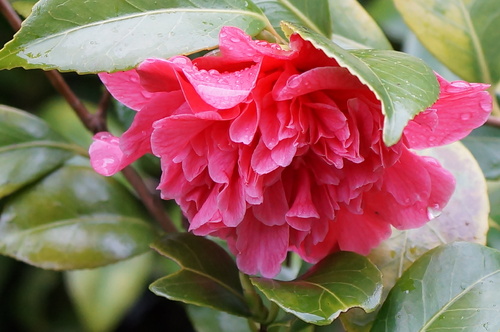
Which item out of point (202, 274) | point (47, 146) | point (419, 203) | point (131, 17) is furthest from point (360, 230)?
point (47, 146)

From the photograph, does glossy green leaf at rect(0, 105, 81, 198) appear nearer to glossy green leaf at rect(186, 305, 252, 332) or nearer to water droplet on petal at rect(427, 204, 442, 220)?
glossy green leaf at rect(186, 305, 252, 332)

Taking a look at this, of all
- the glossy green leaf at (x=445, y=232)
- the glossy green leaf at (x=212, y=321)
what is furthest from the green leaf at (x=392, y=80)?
the glossy green leaf at (x=212, y=321)

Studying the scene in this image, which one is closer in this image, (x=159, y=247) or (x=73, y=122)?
(x=159, y=247)

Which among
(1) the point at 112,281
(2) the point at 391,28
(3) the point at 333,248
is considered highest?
(3) the point at 333,248

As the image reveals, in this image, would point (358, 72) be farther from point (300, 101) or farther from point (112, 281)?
point (112, 281)

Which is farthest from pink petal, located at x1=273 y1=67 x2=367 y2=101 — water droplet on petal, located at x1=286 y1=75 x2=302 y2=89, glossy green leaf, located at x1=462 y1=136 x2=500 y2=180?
glossy green leaf, located at x1=462 y1=136 x2=500 y2=180

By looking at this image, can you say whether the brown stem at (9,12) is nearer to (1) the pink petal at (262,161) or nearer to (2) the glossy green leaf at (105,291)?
(1) the pink petal at (262,161)

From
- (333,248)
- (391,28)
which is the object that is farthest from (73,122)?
(333,248)
